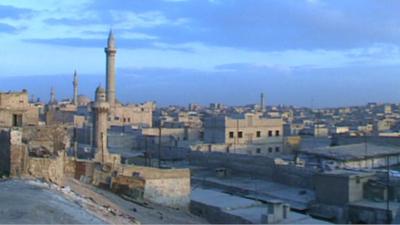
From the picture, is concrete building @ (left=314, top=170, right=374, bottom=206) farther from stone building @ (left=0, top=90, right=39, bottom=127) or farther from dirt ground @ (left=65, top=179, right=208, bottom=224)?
stone building @ (left=0, top=90, right=39, bottom=127)

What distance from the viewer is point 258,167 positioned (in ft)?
73.6

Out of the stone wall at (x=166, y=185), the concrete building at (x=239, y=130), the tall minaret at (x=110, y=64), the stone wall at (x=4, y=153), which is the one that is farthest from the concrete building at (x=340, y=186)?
the tall minaret at (x=110, y=64)

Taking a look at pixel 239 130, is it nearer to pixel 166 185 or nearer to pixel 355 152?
pixel 355 152

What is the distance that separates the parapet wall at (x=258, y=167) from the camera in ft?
66.0

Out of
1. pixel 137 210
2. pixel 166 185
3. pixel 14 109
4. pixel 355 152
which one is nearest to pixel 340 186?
pixel 166 185

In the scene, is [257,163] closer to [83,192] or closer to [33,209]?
[83,192]

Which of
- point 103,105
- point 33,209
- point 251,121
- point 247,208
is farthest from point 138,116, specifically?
point 33,209

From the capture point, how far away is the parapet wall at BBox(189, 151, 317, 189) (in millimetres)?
20125

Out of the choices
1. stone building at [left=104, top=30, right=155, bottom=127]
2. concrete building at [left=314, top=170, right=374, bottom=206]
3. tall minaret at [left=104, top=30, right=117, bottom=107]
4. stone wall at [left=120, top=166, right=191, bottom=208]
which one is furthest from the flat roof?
tall minaret at [left=104, top=30, right=117, bottom=107]

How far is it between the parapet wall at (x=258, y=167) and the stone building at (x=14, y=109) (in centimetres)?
740

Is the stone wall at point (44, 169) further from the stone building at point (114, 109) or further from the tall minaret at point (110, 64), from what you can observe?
the tall minaret at point (110, 64)

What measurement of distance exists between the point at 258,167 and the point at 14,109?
30.9 feet

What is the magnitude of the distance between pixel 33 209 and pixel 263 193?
10810mm

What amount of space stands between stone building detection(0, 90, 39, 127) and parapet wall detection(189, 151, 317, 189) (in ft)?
24.3
